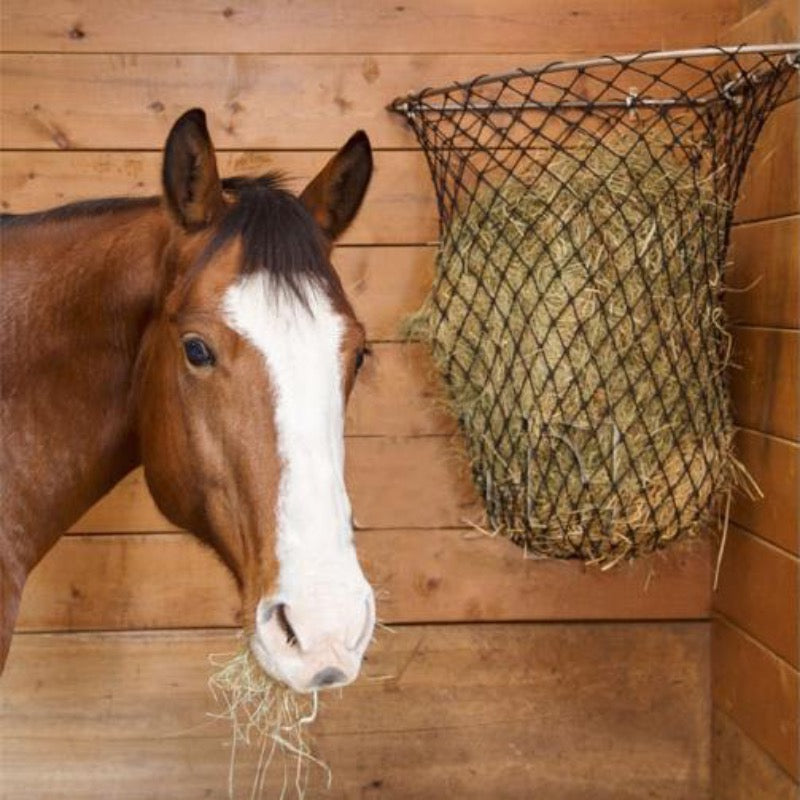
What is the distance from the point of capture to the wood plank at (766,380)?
4.70ft

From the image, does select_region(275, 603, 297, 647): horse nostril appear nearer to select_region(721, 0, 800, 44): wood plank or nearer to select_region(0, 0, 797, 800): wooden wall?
select_region(0, 0, 797, 800): wooden wall

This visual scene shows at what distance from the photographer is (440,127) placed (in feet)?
5.64

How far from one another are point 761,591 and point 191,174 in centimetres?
104

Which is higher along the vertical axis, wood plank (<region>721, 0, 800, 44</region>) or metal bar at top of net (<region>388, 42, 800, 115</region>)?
wood plank (<region>721, 0, 800, 44</region>)

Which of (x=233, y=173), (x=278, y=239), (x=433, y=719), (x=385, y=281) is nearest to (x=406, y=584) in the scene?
(x=433, y=719)

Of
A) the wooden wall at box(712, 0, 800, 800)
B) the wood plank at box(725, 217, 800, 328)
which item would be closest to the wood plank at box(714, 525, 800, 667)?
the wooden wall at box(712, 0, 800, 800)

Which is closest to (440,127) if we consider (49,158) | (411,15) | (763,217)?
(411,15)

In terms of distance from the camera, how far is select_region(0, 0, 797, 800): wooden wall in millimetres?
1716

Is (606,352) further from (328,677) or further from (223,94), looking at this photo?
(223,94)

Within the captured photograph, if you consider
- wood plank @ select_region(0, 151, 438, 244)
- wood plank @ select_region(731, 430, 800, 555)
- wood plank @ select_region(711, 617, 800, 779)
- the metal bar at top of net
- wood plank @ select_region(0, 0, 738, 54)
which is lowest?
wood plank @ select_region(711, 617, 800, 779)

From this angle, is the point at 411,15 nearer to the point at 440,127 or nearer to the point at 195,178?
the point at 440,127

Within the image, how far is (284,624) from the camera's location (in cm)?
101

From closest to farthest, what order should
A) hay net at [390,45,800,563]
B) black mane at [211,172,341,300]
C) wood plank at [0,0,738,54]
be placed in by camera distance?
black mane at [211,172,341,300] < hay net at [390,45,800,563] < wood plank at [0,0,738,54]

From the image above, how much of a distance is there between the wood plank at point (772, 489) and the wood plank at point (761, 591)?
0.08 feet
